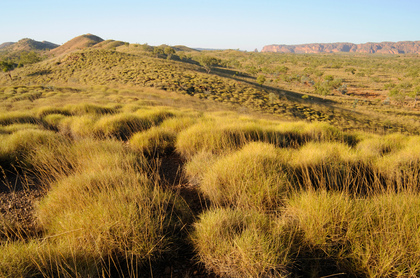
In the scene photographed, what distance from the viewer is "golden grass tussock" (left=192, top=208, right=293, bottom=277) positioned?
5.50 feet

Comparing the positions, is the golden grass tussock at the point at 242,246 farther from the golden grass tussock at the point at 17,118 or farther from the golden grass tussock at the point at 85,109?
the golden grass tussock at the point at 85,109

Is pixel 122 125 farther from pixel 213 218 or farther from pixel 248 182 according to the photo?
pixel 213 218

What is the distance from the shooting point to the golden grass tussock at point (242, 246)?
5.50 ft

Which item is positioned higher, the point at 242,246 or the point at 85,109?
the point at 85,109

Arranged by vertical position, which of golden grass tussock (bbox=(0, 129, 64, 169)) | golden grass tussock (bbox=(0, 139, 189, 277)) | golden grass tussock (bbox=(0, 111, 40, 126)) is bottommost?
golden grass tussock (bbox=(0, 139, 189, 277))

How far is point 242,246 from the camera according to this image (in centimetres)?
173

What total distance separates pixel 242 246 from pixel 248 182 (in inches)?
41.7

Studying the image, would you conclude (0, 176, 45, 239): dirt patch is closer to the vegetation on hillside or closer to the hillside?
the vegetation on hillside

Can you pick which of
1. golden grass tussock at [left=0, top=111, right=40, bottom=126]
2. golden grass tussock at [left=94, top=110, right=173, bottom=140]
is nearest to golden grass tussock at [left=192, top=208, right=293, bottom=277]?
golden grass tussock at [left=94, top=110, right=173, bottom=140]

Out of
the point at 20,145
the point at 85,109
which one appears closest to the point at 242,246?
the point at 20,145

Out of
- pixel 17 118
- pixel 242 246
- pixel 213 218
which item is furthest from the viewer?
pixel 17 118

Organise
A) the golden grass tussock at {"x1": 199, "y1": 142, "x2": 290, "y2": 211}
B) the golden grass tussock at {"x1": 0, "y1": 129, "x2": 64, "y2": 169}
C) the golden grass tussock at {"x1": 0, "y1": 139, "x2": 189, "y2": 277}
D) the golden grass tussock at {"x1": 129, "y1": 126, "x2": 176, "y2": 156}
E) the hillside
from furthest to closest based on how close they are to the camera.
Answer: the hillside, the golden grass tussock at {"x1": 129, "y1": 126, "x2": 176, "y2": 156}, the golden grass tussock at {"x1": 0, "y1": 129, "x2": 64, "y2": 169}, the golden grass tussock at {"x1": 199, "y1": 142, "x2": 290, "y2": 211}, the golden grass tussock at {"x1": 0, "y1": 139, "x2": 189, "y2": 277}

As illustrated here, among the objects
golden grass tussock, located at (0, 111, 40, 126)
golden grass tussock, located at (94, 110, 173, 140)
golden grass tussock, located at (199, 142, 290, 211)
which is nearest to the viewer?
golden grass tussock, located at (199, 142, 290, 211)

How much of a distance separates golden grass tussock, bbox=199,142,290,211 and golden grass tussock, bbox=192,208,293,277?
378 mm
